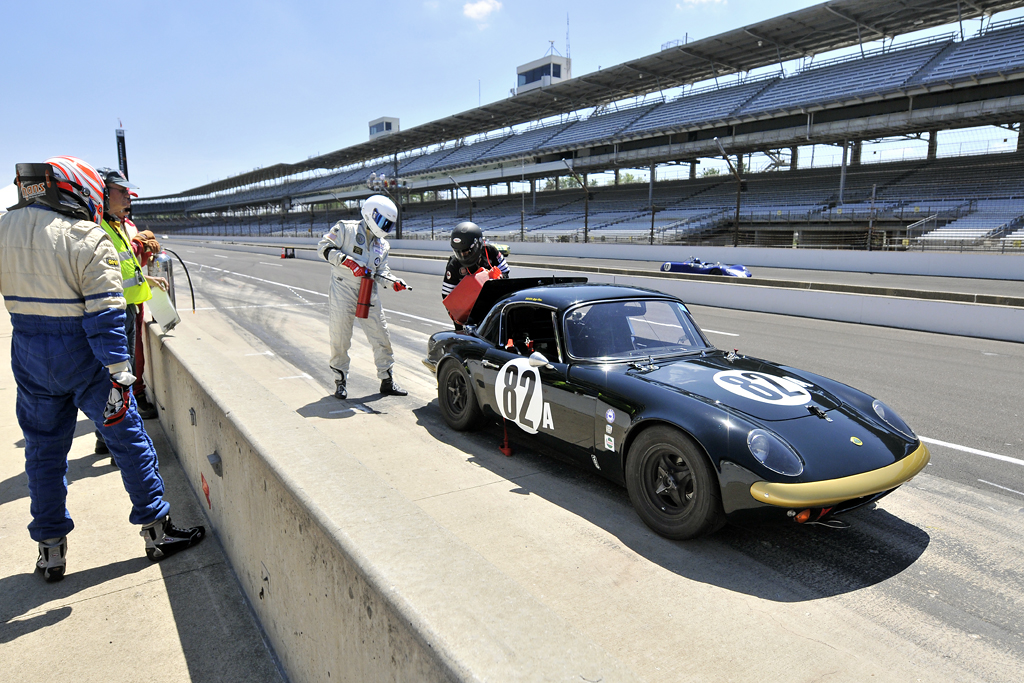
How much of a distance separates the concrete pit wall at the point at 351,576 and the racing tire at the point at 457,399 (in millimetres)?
1961

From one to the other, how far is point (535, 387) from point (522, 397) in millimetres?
195

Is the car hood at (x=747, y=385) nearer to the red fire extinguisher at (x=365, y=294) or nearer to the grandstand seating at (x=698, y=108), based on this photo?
the red fire extinguisher at (x=365, y=294)

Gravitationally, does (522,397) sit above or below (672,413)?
below

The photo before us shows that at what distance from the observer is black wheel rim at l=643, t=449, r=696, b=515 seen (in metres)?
3.33

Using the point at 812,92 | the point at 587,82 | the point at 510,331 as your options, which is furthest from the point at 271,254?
the point at 510,331

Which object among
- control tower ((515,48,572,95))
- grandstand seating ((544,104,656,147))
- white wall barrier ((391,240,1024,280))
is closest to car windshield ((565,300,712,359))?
white wall barrier ((391,240,1024,280))

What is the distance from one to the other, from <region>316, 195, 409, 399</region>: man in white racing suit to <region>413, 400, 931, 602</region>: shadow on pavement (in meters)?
3.12

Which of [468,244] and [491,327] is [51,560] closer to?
[491,327]

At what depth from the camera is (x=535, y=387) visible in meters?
4.37

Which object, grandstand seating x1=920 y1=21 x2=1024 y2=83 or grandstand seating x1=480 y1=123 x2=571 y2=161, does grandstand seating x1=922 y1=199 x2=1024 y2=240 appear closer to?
grandstand seating x1=920 y1=21 x2=1024 y2=83

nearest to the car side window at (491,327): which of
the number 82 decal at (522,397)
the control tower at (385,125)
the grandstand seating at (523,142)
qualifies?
the number 82 decal at (522,397)

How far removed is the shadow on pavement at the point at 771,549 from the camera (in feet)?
9.87

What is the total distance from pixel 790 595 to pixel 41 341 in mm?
3883

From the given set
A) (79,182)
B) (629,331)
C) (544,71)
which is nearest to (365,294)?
(629,331)
